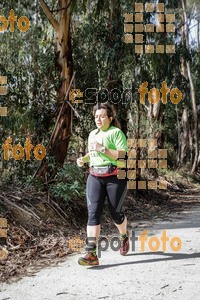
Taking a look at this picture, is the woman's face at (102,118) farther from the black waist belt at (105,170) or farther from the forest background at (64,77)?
the forest background at (64,77)

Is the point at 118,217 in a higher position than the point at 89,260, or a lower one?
higher

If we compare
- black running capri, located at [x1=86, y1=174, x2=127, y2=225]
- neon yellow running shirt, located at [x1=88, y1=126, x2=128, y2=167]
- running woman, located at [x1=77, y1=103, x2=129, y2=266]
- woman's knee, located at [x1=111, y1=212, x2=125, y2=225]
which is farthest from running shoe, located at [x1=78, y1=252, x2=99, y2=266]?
neon yellow running shirt, located at [x1=88, y1=126, x2=128, y2=167]

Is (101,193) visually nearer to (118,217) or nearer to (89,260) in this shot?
(118,217)

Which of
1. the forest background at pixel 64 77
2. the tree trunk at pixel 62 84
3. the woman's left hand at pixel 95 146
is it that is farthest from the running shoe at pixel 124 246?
the tree trunk at pixel 62 84

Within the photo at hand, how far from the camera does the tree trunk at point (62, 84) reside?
8336mm

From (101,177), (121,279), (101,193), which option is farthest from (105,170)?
(121,279)

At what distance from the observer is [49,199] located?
7051 millimetres

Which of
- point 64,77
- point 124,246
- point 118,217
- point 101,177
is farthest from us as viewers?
point 64,77

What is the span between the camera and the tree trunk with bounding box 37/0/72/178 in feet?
27.3

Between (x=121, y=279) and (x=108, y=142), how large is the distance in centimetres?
138

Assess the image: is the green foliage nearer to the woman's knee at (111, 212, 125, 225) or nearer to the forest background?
the forest background

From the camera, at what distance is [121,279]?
4.25 m

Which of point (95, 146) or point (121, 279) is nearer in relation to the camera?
point (121, 279)

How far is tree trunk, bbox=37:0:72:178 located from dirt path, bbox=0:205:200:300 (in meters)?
3.34
